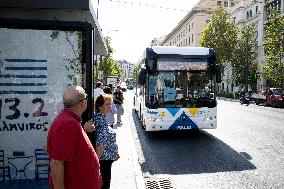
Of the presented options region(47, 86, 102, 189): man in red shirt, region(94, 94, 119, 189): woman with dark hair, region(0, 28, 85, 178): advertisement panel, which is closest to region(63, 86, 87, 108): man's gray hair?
region(47, 86, 102, 189): man in red shirt

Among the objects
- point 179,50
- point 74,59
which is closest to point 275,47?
point 179,50

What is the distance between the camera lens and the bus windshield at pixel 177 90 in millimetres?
11906

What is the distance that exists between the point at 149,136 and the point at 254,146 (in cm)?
385

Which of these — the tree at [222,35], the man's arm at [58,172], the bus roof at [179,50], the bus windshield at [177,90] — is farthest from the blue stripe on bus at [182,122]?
the tree at [222,35]

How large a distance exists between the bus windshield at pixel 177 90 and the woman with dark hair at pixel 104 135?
22.8 ft

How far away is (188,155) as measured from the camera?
9.67 meters

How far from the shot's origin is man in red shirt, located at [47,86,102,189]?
303 cm

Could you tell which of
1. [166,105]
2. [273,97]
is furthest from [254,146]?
[273,97]

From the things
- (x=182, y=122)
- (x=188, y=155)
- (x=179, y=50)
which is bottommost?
(x=188, y=155)

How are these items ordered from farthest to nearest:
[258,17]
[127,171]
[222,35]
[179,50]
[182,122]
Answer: [222,35]
[258,17]
[179,50]
[182,122]
[127,171]

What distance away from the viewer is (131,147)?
33.3 ft

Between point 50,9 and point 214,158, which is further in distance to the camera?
point 214,158

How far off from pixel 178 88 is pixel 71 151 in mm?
9071

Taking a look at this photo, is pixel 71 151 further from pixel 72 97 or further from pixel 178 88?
pixel 178 88
